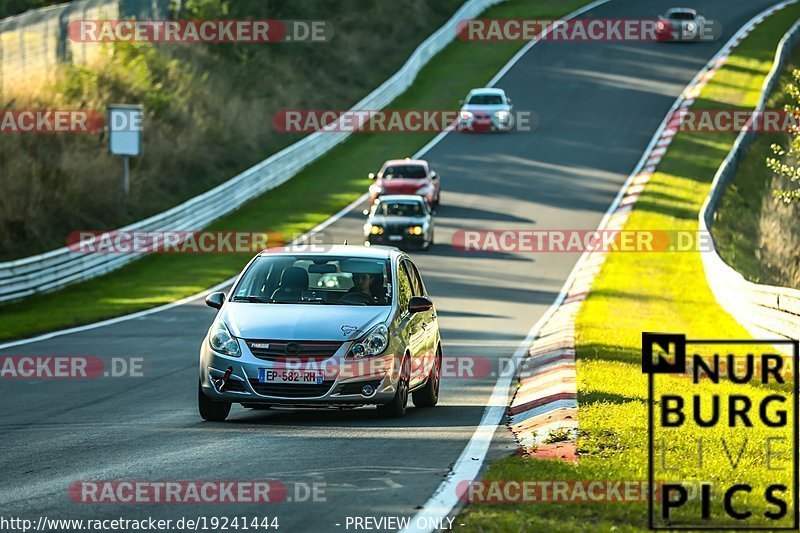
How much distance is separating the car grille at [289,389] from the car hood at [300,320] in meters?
0.41

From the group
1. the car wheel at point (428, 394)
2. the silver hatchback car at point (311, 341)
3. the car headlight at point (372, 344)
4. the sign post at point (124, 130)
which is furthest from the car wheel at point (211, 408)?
the sign post at point (124, 130)

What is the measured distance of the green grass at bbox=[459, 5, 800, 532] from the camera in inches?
328

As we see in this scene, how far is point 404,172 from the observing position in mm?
41906

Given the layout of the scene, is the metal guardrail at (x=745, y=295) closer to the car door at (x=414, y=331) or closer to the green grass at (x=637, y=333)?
the green grass at (x=637, y=333)

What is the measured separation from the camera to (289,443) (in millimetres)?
11383

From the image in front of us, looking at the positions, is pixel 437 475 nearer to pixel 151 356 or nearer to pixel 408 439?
pixel 408 439

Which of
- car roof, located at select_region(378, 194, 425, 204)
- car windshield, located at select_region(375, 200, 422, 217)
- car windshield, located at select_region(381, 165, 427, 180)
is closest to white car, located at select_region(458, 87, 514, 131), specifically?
car windshield, located at select_region(381, 165, 427, 180)

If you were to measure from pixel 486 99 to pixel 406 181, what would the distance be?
11238mm

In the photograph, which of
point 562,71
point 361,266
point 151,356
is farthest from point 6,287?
point 562,71

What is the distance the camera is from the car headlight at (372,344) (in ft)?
41.7

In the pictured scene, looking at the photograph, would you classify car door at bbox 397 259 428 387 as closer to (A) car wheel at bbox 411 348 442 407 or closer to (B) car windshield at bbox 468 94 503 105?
(A) car wheel at bbox 411 348 442 407

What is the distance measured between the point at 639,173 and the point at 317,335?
35695 millimetres

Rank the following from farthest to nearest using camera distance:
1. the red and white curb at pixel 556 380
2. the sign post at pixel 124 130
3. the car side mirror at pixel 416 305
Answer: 1. the sign post at pixel 124 130
2. the car side mirror at pixel 416 305
3. the red and white curb at pixel 556 380

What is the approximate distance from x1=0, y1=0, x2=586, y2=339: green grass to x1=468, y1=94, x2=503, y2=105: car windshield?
2531mm
